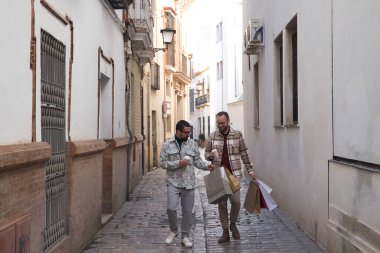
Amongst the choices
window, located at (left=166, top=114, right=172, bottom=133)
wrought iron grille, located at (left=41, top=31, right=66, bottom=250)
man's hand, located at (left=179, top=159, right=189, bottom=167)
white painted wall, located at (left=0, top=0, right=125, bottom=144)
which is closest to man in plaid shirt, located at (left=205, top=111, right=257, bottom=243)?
man's hand, located at (left=179, top=159, right=189, bottom=167)

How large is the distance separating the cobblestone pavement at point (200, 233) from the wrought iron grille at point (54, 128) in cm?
129

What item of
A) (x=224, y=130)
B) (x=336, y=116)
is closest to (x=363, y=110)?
(x=336, y=116)

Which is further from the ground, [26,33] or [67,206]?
[26,33]

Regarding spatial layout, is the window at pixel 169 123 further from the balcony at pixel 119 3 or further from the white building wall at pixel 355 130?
the white building wall at pixel 355 130

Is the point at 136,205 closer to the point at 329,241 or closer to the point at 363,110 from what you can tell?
the point at 329,241

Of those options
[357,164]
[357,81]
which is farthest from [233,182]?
[357,81]

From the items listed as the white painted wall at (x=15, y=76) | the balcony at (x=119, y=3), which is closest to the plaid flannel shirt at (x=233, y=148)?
the white painted wall at (x=15, y=76)

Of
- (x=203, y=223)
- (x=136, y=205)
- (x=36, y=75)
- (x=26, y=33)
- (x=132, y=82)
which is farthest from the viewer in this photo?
(x=132, y=82)

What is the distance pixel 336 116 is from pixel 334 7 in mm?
1327

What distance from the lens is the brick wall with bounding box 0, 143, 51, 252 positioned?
443 centimetres

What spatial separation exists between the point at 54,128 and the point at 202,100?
4568cm

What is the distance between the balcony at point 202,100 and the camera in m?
49.1

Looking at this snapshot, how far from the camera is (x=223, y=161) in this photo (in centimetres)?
798

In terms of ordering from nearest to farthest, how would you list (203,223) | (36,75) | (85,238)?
1. (36,75)
2. (85,238)
3. (203,223)
